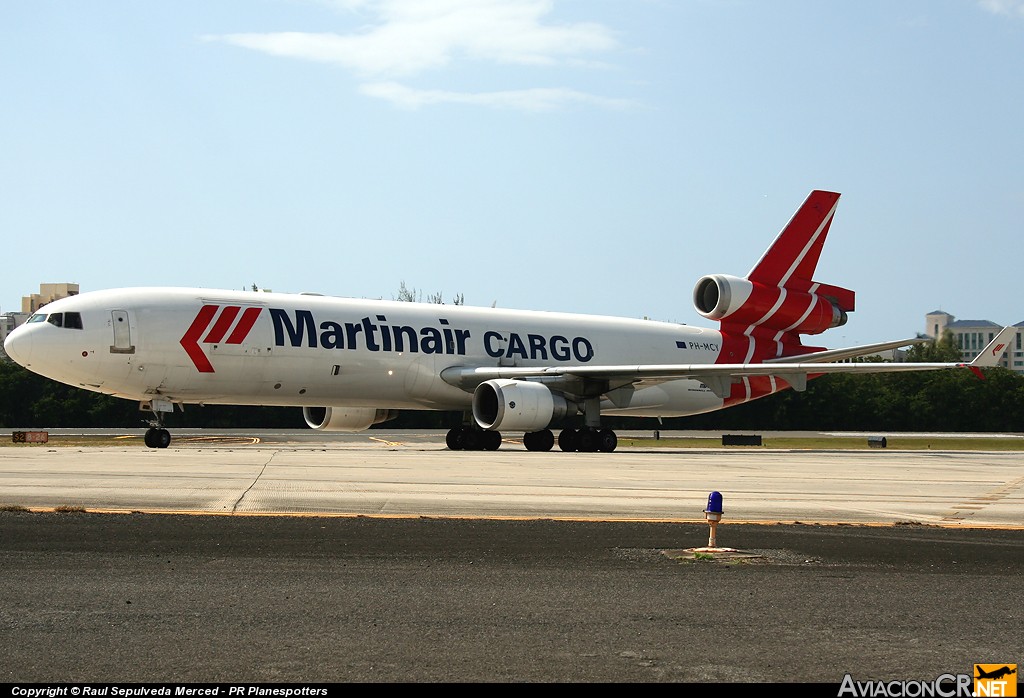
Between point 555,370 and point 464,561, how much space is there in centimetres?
2093

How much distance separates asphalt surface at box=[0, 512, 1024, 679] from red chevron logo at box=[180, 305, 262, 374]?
619 inches

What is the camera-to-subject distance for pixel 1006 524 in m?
12.0

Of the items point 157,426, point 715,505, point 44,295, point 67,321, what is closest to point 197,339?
point 157,426

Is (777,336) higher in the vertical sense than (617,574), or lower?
higher

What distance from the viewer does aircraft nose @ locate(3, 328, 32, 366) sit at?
Answer: 2512cm

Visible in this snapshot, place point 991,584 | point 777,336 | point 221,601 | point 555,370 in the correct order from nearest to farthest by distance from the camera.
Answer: point 221,601, point 991,584, point 555,370, point 777,336

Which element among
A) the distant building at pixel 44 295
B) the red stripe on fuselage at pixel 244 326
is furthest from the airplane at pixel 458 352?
the distant building at pixel 44 295

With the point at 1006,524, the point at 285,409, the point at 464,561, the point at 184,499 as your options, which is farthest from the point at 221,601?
the point at 285,409

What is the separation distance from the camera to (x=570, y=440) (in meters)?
29.6

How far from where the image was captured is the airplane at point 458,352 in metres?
25.7

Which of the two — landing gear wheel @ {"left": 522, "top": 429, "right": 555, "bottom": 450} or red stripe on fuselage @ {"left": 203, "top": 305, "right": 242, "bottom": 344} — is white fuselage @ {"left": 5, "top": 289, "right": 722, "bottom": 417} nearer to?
red stripe on fuselage @ {"left": 203, "top": 305, "right": 242, "bottom": 344}

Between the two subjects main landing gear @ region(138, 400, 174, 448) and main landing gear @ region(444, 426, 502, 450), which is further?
main landing gear @ region(444, 426, 502, 450)

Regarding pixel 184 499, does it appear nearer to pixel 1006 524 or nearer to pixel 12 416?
pixel 1006 524

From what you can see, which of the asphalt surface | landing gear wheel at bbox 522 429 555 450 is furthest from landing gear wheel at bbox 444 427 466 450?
the asphalt surface
